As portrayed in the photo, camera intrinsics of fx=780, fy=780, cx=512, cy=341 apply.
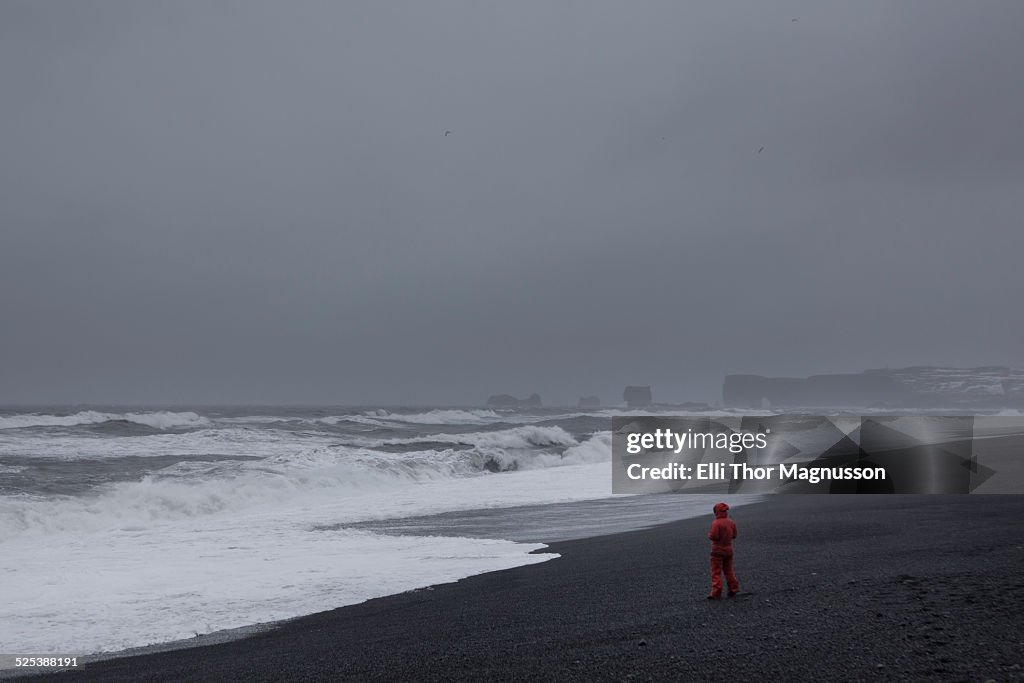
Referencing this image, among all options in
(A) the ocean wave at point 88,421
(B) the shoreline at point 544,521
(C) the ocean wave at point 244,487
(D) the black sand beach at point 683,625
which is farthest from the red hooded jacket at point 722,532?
(A) the ocean wave at point 88,421

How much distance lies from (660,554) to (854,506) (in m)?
5.88

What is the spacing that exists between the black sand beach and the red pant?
0.46 feet

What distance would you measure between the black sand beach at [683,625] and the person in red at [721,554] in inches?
6.0

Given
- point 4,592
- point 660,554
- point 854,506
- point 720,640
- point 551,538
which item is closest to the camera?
point 720,640

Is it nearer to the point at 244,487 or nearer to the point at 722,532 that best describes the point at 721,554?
the point at 722,532

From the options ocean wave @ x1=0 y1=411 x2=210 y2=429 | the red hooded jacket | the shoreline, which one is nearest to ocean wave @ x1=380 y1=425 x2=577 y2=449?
ocean wave @ x1=0 y1=411 x2=210 y2=429

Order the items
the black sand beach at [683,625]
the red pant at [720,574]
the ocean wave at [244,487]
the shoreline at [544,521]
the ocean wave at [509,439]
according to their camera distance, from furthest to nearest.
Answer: the ocean wave at [509,439] → the ocean wave at [244,487] → the shoreline at [544,521] → the red pant at [720,574] → the black sand beach at [683,625]

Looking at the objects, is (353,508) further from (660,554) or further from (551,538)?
(660,554)

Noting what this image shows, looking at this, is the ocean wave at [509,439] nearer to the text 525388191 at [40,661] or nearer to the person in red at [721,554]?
the text 525388191 at [40,661]

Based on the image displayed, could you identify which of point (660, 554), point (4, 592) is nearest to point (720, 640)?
point (660, 554)

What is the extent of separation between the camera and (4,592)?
30.6ft

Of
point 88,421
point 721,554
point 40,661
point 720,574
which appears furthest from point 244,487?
point 88,421

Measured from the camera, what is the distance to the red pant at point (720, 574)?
7137mm

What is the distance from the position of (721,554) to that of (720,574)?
256 millimetres
